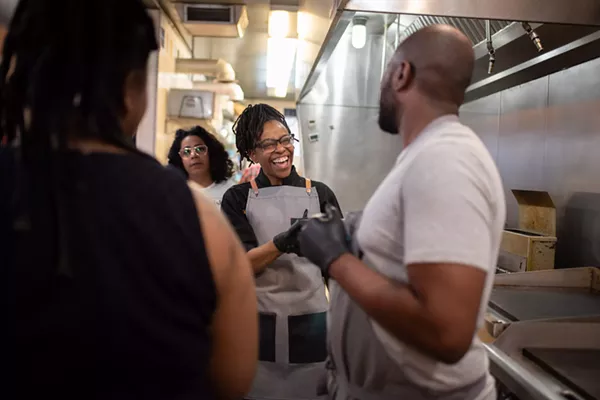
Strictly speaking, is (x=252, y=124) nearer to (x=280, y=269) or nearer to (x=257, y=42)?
(x=280, y=269)

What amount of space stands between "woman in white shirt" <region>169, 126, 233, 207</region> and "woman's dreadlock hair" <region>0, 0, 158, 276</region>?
6.72ft

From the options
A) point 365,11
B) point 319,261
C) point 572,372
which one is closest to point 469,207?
point 319,261

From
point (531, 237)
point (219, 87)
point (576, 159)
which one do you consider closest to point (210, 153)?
point (531, 237)

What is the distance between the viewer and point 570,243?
212 centimetres

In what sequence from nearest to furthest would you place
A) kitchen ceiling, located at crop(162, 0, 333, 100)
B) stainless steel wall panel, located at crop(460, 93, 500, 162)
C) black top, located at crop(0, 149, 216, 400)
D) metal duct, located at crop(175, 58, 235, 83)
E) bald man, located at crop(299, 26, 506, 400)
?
black top, located at crop(0, 149, 216, 400), bald man, located at crop(299, 26, 506, 400), kitchen ceiling, located at crop(162, 0, 333, 100), stainless steel wall panel, located at crop(460, 93, 500, 162), metal duct, located at crop(175, 58, 235, 83)

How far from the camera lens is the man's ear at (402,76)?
0.91 meters

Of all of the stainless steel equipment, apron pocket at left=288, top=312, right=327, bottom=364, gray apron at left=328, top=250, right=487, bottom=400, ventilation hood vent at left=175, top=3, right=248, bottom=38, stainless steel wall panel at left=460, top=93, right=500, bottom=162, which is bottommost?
apron pocket at left=288, top=312, right=327, bottom=364

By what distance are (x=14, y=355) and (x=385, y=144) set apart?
356 cm

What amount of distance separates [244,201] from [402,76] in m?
0.90

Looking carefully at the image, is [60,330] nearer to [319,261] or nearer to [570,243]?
[319,261]

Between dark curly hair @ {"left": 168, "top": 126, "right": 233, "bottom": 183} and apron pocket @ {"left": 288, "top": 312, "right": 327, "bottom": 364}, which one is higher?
dark curly hair @ {"left": 168, "top": 126, "right": 233, "bottom": 183}

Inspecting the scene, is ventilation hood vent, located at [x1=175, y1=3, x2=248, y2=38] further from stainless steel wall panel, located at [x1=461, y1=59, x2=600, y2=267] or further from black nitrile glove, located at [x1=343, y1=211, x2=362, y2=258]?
black nitrile glove, located at [x1=343, y1=211, x2=362, y2=258]

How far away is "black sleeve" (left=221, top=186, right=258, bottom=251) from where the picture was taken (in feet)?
5.35

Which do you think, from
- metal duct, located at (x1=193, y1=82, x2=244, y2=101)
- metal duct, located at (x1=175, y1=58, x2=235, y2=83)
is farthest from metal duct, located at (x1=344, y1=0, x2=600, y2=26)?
metal duct, located at (x1=193, y1=82, x2=244, y2=101)
